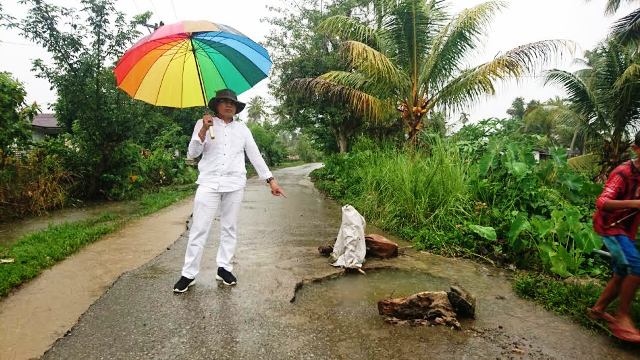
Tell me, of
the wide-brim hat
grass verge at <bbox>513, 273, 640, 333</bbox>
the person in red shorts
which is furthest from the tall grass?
the wide-brim hat

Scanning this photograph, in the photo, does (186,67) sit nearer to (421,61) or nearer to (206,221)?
(206,221)

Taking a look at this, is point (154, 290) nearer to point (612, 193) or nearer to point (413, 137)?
point (612, 193)

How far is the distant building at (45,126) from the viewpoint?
20.1 m

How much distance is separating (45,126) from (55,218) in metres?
18.3

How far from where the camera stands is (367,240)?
198 inches

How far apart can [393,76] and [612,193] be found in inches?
281

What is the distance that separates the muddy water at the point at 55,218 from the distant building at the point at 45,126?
12.6 meters

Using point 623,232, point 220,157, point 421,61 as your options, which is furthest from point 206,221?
point 421,61

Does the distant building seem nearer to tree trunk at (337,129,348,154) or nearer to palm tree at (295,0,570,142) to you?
tree trunk at (337,129,348,154)

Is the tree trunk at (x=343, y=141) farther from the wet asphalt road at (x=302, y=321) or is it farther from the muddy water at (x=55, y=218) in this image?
the wet asphalt road at (x=302, y=321)

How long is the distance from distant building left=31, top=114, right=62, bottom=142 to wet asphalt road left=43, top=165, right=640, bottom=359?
19.1 m

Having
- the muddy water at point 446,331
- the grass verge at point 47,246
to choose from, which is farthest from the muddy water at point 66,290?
the muddy water at point 446,331

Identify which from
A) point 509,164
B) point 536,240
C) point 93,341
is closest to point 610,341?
point 536,240

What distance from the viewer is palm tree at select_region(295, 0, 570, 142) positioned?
9.17 meters
